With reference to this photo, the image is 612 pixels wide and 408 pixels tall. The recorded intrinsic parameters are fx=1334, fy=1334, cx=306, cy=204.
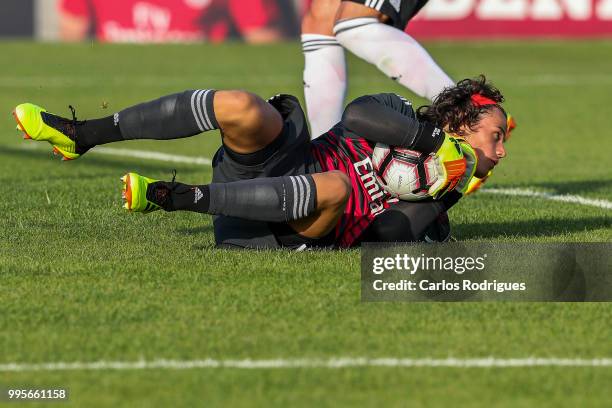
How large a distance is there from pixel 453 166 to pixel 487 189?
3166 mm

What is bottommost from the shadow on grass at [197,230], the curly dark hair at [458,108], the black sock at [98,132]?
the shadow on grass at [197,230]

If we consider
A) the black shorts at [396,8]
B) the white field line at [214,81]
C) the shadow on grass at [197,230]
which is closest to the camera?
the shadow on grass at [197,230]

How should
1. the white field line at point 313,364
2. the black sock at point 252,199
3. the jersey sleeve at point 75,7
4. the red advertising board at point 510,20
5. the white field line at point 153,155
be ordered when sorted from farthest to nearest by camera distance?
the jersey sleeve at point 75,7 < the red advertising board at point 510,20 < the white field line at point 153,155 < the black sock at point 252,199 < the white field line at point 313,364

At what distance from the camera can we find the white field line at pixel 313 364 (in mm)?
4203

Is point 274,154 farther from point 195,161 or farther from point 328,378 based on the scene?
point 195,161

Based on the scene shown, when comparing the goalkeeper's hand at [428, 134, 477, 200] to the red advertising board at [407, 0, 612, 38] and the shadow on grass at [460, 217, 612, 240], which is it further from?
the red advertising board at [407, 0, 612, 38]

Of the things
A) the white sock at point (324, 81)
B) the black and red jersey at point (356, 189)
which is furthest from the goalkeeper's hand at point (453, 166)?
the white sock at point (324, 81)

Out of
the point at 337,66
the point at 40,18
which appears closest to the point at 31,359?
the point at 337,66

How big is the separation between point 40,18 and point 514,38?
9603mm

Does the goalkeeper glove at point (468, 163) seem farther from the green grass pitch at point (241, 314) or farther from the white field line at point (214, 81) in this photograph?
the white field line at point (214, 81)

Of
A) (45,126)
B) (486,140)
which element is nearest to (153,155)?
(45,126)

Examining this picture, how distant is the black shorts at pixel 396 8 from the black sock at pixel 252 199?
2021 millimetres

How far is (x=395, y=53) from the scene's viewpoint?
288 inches

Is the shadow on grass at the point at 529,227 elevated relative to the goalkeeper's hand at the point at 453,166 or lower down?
lower down
